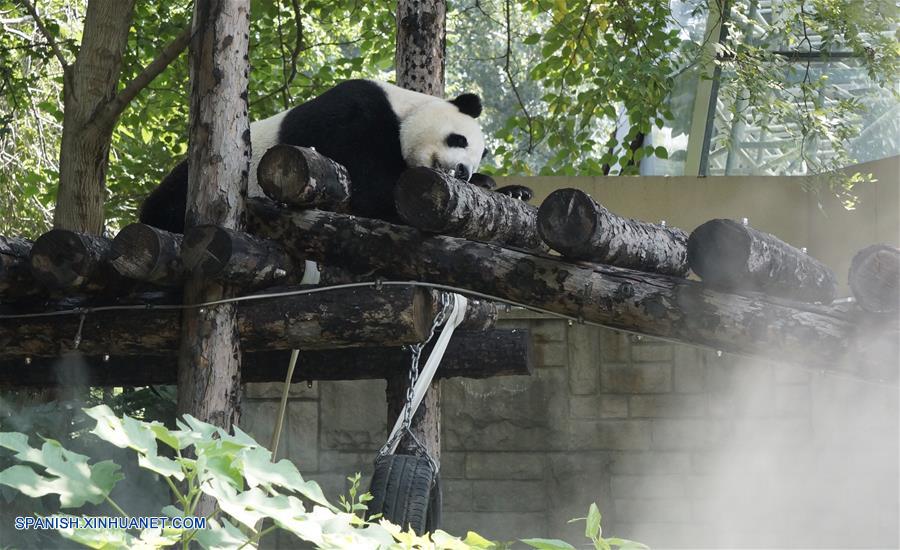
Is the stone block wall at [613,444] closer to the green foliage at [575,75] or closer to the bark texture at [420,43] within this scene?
the green foliage at [575,75]

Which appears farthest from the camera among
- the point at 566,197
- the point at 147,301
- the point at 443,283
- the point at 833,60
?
the point at 833,60

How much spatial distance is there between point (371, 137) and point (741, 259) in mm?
2148

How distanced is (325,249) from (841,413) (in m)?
4.84

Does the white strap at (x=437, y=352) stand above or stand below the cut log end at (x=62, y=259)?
below

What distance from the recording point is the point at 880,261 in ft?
7.98

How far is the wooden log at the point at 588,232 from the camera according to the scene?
298 cm

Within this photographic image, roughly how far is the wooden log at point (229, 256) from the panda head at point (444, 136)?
1.20 metres

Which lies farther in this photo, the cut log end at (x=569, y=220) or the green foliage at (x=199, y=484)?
the cut log end at (x=569, y=220)

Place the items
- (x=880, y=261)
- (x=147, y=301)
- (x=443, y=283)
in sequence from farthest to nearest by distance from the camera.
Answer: (x=147, y=301)
(x=443, y=283)
(x=880, y=261)

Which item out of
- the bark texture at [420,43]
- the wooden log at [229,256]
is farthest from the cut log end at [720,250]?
the bark texture at [420,43]

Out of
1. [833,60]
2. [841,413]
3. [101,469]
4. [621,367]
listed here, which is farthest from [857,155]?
[101,469]

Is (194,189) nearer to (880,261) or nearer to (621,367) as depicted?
(880,261)

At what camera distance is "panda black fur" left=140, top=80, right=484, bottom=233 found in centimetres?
429

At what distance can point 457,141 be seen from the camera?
4.60m
